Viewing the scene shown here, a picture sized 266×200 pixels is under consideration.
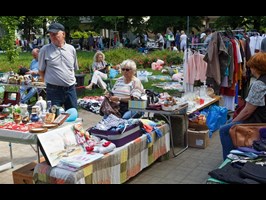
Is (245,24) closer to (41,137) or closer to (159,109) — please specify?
(159,109)

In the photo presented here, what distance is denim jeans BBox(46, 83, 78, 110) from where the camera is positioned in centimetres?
465

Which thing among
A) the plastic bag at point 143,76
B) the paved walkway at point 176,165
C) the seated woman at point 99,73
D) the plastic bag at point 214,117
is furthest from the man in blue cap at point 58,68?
the plastic bag at point 143,76

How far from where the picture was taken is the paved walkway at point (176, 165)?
4.10 m

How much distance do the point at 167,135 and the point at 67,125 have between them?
57.8 inches

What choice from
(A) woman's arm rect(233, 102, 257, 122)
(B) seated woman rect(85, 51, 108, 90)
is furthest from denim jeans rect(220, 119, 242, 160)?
(B) seated woman rect(85, 51, 108, 90)

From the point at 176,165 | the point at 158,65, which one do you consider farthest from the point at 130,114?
→ the point at 158,65

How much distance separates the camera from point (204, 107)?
5.86m

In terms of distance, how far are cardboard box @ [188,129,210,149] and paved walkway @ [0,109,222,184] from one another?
87 mm

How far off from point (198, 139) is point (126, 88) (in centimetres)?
134

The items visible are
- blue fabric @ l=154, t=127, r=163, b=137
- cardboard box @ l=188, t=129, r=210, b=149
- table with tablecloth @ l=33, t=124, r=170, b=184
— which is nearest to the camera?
table with tablecloth @ l=33, t=124, r=170, b=184

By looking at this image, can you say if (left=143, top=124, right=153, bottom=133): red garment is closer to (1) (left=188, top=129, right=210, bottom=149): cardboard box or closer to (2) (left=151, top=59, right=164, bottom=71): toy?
(1) (left=188, top=129, right=210, bottom=149): cardboard box

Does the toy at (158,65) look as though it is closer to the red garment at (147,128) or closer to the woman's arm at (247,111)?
the red garment at (147,128)

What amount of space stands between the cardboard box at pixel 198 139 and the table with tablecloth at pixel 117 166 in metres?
0.72
